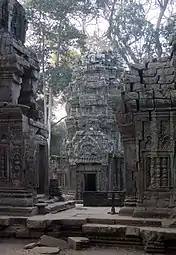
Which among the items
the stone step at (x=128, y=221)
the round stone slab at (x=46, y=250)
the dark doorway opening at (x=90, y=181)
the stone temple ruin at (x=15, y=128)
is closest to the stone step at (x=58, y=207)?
the stone temple ruin at (x=15, y=128)

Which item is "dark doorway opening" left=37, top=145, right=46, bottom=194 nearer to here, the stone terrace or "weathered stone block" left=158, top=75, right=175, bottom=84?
the stone terrace

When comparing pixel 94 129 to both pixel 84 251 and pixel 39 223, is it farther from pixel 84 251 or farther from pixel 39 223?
pixel 84 251

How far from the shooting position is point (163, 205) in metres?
7.65

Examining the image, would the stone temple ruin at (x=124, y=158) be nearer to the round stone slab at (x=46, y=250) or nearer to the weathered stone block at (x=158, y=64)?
the weathered stone block at (x=158, y=64)

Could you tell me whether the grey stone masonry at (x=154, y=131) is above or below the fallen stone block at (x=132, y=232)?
above

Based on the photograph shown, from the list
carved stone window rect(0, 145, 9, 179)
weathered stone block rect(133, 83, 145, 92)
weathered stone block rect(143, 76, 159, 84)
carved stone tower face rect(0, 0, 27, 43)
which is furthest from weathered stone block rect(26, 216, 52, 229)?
carved stone tower face rect(0, 0, 27, 43)

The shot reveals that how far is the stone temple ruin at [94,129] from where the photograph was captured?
66.3ft

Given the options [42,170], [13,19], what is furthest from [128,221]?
[13,19]

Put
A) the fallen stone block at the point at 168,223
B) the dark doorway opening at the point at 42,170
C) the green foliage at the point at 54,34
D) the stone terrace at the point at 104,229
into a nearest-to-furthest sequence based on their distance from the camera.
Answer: the stone terrace at the point at 104,229, the fallen stone block at the point at 168,223, the dark doorway opening at the point at 42,170, the green foliage at the point at 54,34

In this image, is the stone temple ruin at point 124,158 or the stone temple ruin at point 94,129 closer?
the stone temple ruin at point 124,158

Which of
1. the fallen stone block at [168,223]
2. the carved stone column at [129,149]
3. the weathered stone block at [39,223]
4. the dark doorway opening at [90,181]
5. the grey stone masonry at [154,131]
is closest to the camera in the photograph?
the fallen stone block at [168,223]

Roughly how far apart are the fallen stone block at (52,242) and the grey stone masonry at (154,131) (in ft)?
5.43

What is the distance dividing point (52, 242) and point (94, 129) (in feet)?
47.4

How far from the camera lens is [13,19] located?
992 centimetres
